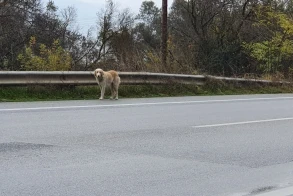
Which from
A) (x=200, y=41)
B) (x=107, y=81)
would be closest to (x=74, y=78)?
(x=107, y=81)

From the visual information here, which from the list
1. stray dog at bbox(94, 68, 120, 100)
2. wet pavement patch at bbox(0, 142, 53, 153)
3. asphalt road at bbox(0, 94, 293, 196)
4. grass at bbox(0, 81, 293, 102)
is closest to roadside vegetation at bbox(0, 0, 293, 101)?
grass at bbox(0, 81, 293, 102)

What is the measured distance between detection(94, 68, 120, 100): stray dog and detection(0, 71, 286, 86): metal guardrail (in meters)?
0.59

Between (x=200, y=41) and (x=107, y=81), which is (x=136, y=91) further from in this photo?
(x=200, y=41)

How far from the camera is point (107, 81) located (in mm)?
15977

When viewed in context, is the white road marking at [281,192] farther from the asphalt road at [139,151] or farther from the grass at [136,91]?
Result: the grass at [136,91]

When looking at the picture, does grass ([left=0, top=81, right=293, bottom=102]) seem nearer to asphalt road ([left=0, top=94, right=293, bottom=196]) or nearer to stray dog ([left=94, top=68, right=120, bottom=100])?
stray dog ([left=94, top=68, right=120, bottom=100])

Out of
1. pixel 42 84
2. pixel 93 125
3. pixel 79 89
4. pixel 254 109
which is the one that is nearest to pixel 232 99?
pixel 254 109

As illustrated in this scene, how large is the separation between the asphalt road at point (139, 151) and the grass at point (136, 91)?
6.06 ft

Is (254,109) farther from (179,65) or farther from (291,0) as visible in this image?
(291,0)

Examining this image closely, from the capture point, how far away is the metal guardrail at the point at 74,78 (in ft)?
49.1

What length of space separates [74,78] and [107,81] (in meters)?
1.03

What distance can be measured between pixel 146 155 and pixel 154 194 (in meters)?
1.95

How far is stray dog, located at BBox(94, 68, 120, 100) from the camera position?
52.2 feet

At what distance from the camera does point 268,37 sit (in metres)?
33.2
